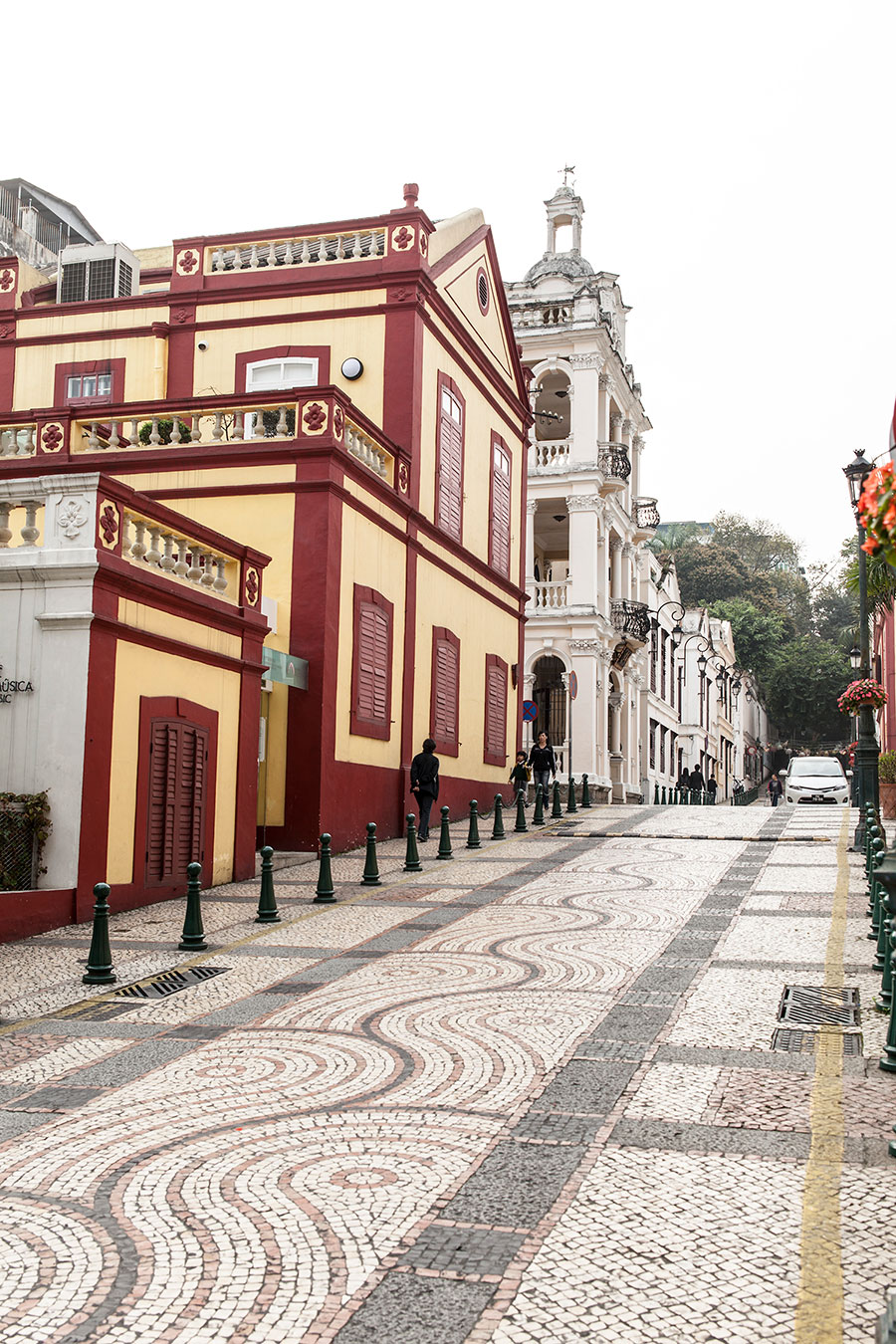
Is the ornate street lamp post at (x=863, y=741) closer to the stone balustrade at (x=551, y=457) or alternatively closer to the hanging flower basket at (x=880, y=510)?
the hanging flower basket at (x=880, y=510)

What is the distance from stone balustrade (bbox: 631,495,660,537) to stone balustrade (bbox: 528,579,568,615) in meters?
7.73

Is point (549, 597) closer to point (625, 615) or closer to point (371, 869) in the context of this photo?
point (625, 615)

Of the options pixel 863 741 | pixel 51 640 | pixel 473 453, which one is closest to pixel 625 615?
pixel 473 453

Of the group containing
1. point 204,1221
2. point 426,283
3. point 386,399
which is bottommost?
point 204,1221

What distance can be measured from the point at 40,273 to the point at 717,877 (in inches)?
752

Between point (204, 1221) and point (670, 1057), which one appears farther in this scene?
point (670, 1057)

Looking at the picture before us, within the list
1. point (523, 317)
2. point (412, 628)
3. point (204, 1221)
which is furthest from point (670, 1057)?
point (523, 317)

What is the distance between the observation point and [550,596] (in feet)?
122

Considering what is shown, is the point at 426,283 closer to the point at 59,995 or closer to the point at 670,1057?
the point at 59,995

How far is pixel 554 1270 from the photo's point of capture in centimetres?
440

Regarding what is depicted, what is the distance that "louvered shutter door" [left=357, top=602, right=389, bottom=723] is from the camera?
18750mm

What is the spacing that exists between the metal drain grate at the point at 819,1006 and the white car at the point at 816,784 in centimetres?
2629

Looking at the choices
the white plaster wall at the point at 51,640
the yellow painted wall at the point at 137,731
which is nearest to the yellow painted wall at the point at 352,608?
the yellow painted wall at the point at 137,731

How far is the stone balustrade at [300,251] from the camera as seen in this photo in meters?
21.4
